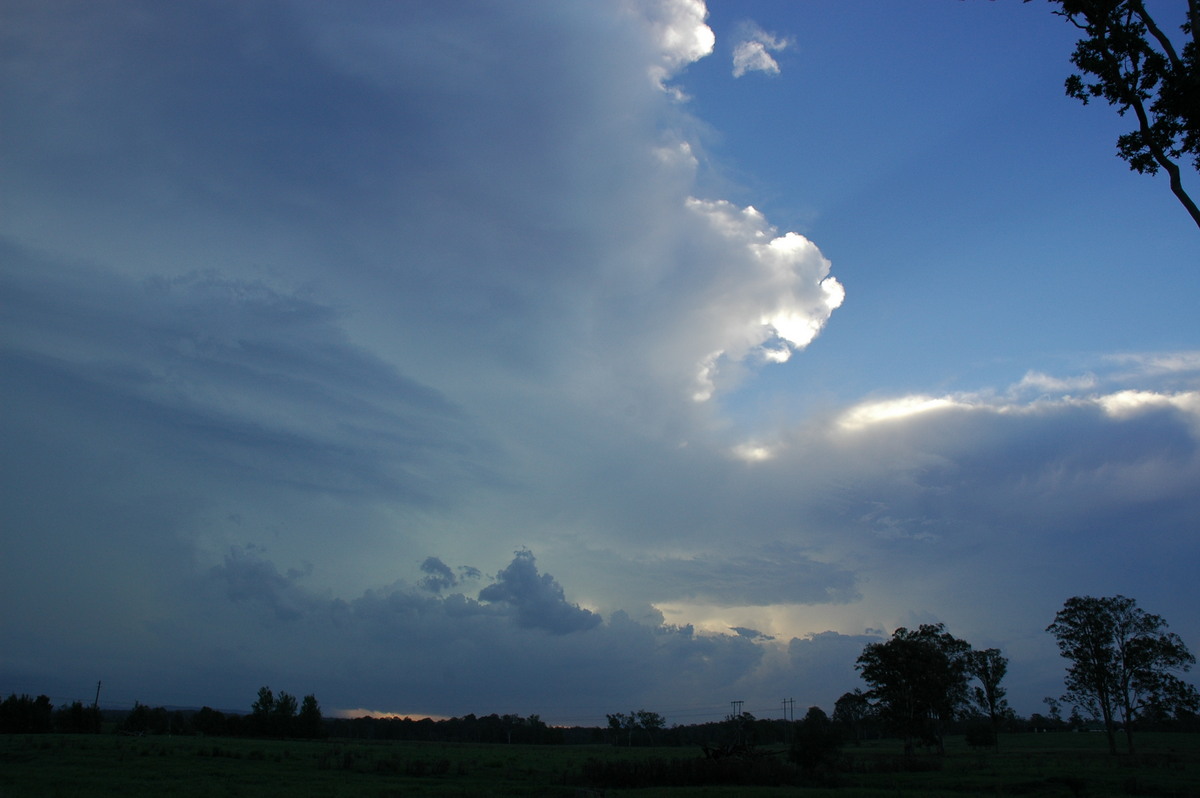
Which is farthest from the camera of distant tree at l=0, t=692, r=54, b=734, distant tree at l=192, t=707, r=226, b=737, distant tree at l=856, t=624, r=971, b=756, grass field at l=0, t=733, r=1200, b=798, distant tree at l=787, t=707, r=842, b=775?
distant tree at l=192, t=707, r=226, b=737

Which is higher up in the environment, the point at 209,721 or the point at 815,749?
the point at 815,749

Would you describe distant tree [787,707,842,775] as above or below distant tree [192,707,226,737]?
above

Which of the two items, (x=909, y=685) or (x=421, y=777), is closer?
(x=421, y=777)

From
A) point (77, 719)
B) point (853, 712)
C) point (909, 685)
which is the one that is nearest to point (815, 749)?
point (909, 685)

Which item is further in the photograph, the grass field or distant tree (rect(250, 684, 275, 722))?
distant tree (rect(250, 684, 275, 722))

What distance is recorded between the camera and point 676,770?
46375 mm

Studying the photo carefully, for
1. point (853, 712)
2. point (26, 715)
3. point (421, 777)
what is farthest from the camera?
point (853, 712)

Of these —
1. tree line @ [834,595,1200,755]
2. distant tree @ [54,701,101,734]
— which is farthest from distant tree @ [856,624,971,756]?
distant tree @ [54,701,101,734]

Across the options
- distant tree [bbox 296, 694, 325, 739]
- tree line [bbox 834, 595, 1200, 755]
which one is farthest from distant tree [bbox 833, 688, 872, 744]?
distant tree [bbox 296, 694, 325, 739]

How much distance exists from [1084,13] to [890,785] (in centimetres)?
4179

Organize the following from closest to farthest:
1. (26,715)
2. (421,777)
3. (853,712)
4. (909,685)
→ (421,777) < (909,685) < (26,715) < (853,712)

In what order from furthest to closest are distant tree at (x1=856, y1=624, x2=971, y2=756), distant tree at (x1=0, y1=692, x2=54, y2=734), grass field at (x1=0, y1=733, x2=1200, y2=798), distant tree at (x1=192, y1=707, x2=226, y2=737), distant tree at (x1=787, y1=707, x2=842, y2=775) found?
1. distant tree at (x1=192, y1=707, x2=226, y2=737)
2. distant tree at (x1=0, y1=692, x2=54, y2=734)
3. distant tree at (x1=856, y1=624, x2=971, y2=756)
4. distant tree at (x1=787, y1=707, x2=842, y2=775)
5. grass field at (x1=0, y1=733, x2=1200, y2=798)

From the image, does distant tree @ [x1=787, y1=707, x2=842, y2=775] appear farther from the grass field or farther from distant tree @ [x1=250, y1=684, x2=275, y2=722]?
distant tree @ [x1=250, y1=684, x2=275, y2=722]

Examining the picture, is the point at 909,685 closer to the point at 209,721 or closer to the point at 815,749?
the point at 815,749
